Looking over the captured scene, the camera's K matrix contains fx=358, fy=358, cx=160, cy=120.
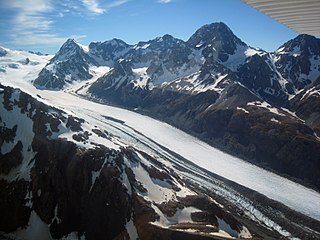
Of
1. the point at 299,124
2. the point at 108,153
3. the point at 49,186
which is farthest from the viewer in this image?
the point at 299,124

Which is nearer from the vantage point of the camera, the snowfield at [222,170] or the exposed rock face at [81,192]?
the exposed rock face at [81,192]

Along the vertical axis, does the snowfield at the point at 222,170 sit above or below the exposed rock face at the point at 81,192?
above

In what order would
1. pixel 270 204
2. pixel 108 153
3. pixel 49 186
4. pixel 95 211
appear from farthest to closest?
pixel 270 204, pixel 108 153, pixel 49 186, pixel 95 211

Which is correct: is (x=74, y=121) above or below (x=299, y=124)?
below

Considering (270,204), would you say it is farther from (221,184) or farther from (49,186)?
(49,186)

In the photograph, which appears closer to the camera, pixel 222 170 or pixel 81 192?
pixel 81 192

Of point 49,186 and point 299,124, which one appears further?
point 299,124

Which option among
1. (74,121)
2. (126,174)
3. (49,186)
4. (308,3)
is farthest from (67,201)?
(308,3)

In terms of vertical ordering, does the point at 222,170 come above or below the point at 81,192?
above

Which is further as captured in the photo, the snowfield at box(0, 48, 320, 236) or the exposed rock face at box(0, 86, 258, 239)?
the snowfield at box(0, 48, 320, 236)

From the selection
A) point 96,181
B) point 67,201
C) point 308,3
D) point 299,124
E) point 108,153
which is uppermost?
point 299,124

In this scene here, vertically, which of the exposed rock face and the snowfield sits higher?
the snowfield
